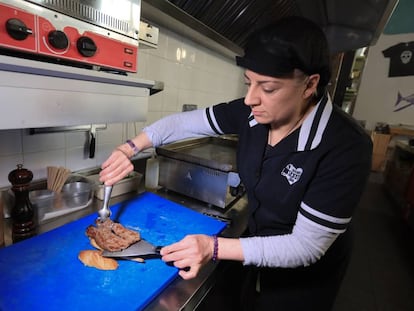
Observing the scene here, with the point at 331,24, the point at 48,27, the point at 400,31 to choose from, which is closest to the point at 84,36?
the point at 48,27

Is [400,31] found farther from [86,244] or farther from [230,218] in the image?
[86,244]

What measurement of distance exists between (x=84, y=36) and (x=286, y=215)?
725 millimetres

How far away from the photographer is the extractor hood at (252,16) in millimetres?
1121

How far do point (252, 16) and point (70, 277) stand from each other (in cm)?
156

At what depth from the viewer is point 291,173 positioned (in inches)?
28.1

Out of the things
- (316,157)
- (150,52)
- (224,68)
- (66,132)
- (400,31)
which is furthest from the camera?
(400,31)

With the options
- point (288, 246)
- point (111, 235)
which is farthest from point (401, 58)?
point (111, 235)

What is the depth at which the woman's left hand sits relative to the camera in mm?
608

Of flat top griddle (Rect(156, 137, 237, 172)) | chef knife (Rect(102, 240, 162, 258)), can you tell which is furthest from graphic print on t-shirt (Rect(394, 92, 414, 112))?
chef knife (Rect(102, 240, 162, 258))

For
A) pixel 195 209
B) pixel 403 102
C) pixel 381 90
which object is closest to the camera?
pixel 195 209

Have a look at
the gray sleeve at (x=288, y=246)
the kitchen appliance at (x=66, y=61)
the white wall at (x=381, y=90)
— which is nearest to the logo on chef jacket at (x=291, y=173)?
the gray sleeve at (x=288, y=246)

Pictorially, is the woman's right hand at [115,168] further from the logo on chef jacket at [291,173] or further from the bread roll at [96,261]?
the logo on chef jacket at [291,173]

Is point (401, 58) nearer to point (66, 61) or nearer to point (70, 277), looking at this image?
point (66, 61)

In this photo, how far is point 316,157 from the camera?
0.67m
